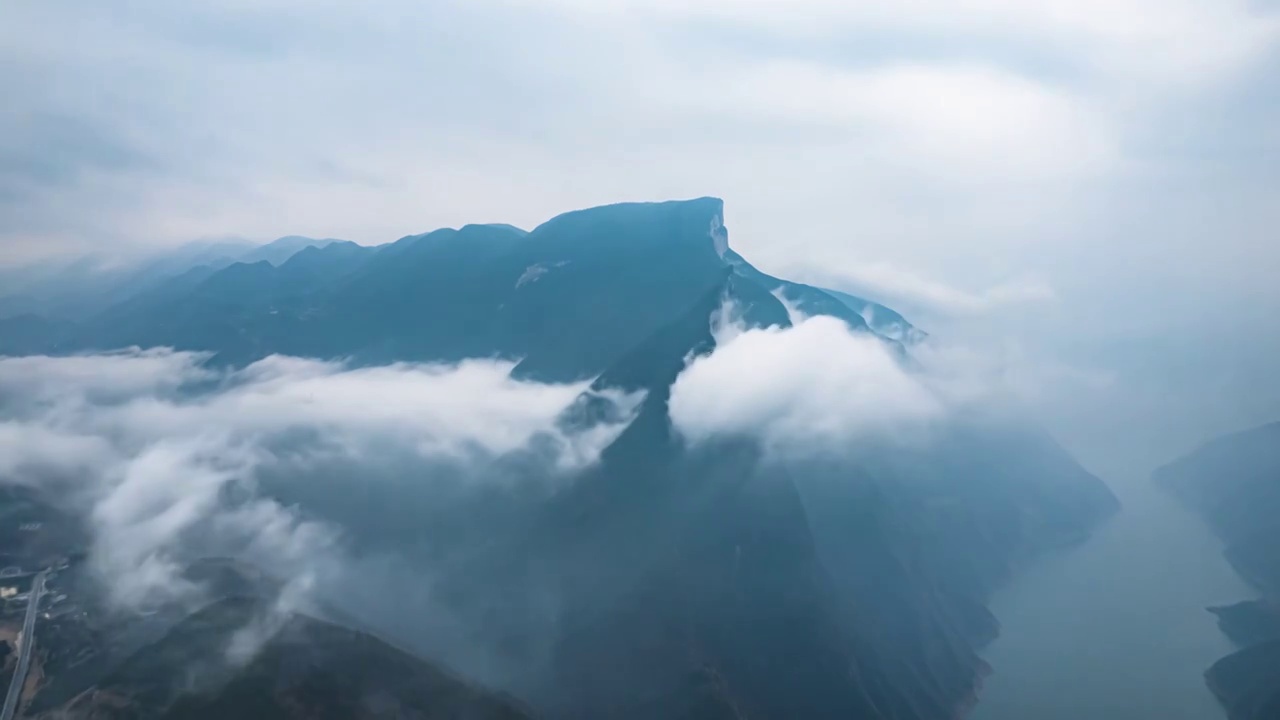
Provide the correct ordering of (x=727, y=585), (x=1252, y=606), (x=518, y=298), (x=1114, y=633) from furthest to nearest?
(x=518, y=298) < (x=1252, y=606) < (x=1114, y=633) < (x=727, y=585)

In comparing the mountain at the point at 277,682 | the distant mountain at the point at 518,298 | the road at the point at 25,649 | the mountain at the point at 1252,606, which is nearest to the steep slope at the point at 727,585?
the distant mountain at the point at 518,298

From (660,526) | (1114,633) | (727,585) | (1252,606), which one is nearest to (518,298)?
(660,526)

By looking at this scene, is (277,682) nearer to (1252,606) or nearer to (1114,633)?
(1114,633)

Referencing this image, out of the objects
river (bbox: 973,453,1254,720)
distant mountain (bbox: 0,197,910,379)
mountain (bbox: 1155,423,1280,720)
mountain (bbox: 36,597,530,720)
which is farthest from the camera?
distant mountain (bbox: 0,197,910,379)

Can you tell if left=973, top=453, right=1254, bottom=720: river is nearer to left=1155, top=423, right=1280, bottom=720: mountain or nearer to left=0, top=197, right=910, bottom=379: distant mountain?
left=1155, top=423, right=1280, bottom=720: mountain

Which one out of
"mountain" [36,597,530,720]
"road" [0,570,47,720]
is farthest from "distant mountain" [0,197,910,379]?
"road" [0,570,47,720]

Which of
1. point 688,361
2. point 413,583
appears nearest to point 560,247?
point 688,361

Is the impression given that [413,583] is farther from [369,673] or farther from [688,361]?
[688,361]
